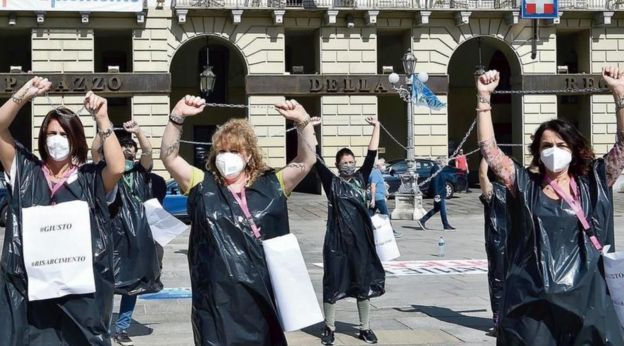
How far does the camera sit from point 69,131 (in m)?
4.80

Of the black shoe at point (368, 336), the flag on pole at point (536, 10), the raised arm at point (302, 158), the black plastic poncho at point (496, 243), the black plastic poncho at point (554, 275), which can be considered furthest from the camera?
the flag on pole at point (536, 10)

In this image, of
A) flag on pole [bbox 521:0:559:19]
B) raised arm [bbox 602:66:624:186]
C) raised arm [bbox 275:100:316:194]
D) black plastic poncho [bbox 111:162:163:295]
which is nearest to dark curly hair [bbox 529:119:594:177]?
raised arm [bbox 602:66:624:186]

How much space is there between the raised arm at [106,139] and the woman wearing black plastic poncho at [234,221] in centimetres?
25

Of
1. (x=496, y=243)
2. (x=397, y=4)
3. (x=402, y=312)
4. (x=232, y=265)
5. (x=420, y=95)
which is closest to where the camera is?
(x=232, y=265)

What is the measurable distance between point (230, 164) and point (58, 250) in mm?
999

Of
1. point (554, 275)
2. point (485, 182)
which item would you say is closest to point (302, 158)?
point (554, 275)

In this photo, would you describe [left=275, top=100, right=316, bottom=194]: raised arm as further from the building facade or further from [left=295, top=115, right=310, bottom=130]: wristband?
the building facade

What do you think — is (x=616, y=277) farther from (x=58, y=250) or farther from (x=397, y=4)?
(x=397, y=4)

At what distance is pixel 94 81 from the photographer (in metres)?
33.3

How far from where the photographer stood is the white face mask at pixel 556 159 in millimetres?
4797

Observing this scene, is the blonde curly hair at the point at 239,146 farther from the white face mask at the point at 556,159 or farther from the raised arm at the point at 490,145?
the white face mask at the point at 556,159

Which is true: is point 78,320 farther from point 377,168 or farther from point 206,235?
point 377,168

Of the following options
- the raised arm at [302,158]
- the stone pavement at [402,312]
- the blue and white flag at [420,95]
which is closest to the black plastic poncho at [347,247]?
the stone pavement at [402,312]

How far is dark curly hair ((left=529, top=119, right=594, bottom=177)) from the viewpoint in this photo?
191 inches
